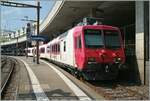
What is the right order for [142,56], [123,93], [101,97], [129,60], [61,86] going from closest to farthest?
[101,97]
[123,93]
[61,86]
[142,56]
[129,60]

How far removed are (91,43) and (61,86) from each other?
2.65 meters

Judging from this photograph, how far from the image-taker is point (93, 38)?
18.4 meters

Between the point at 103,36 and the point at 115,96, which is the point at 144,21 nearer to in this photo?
the point at 103,36

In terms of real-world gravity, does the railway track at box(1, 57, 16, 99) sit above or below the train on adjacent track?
below

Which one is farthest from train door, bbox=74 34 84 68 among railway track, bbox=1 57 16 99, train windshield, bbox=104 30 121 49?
railway track, bbox=1 57 16 99

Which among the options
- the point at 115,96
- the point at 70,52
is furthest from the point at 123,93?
the point at 70,52

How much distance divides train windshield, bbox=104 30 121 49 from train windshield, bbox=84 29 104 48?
0.30 metres

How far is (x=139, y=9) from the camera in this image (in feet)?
62.1

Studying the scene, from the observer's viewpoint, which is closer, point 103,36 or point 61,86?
point 61,86

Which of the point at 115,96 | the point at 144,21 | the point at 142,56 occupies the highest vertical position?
the point at 144,21

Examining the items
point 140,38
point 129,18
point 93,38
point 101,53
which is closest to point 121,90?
point 101,53

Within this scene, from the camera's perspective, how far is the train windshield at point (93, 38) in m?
18.2

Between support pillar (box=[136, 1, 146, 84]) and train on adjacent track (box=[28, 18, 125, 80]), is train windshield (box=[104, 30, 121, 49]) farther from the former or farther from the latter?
support pillar (box=[136, 1, 146, 84])

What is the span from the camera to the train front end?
17.7 metres
